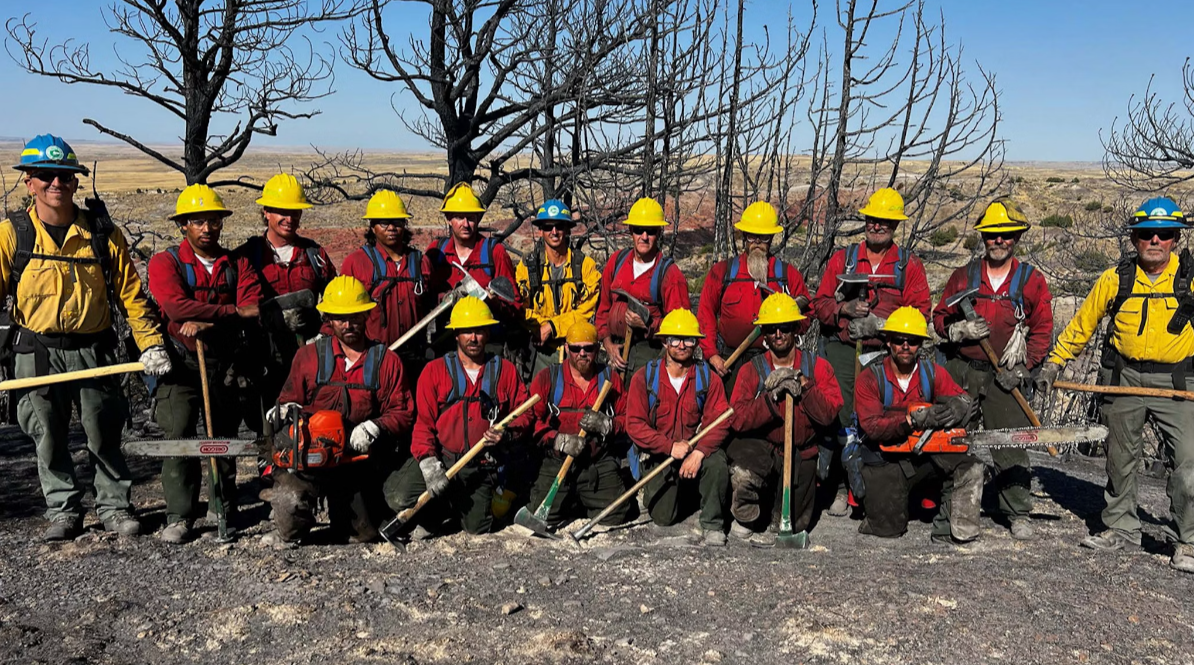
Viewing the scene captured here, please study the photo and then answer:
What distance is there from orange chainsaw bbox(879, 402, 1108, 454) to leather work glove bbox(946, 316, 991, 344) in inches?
25.7

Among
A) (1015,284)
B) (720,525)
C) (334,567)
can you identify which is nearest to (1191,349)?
(1015,284)

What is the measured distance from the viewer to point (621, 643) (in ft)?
16.0

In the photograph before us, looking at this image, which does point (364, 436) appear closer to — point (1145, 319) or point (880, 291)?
point (880, 291)

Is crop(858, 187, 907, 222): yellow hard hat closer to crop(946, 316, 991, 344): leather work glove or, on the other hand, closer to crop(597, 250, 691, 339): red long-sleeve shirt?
crop(946, 316, 991, 344): leather work glove

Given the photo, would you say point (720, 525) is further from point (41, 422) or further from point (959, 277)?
point (41, 422)

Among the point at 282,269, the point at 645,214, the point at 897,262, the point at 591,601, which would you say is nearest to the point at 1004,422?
the point at 897,262

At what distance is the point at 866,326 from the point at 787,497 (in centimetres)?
146

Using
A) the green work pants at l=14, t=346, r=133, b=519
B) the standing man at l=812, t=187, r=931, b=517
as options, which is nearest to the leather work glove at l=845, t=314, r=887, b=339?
the standing man at l=812, t=187, r=931, b=517

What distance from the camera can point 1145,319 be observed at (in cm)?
602

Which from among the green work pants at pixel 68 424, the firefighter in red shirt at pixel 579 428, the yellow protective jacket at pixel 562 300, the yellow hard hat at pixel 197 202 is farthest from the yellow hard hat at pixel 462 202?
the green work pants at pixel 68 424

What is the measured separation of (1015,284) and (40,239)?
6.77 meters

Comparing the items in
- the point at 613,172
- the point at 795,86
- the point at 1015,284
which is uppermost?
the point at 795,86

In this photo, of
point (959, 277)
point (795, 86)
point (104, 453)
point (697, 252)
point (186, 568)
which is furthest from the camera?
point (697, 252)

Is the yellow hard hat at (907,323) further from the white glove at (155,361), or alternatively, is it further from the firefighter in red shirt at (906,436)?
the white glove at (155,361)
